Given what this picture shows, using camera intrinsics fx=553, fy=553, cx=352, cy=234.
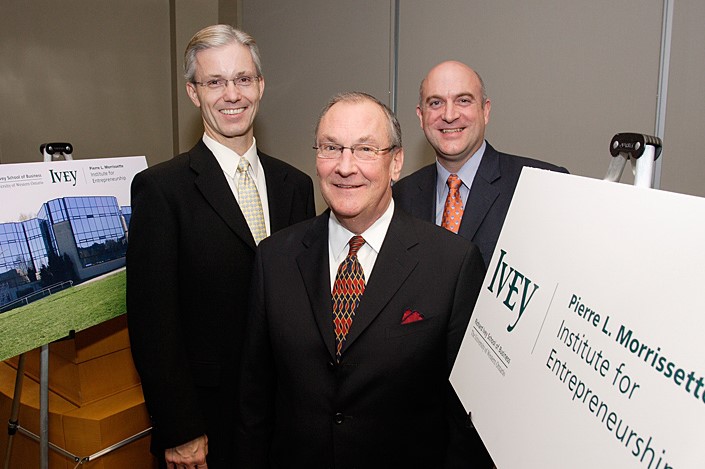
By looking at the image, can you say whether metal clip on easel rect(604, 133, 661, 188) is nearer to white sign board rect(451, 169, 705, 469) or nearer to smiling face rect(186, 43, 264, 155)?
white sign board rect(451, 169, 705, 469)

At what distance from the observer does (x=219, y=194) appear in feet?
5.92

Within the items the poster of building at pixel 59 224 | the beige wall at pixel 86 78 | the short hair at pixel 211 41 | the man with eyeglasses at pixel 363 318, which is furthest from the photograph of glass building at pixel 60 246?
the beige wall at pixel 86 78

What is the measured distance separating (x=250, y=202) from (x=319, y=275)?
1.83ft

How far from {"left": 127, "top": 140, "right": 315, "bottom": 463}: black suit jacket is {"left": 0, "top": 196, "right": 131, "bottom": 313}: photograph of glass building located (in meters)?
0.36

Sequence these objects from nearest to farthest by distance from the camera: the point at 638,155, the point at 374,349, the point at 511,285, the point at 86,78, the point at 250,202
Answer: the point at 638,155 → the point at 511,285 → the point at 374,349 → the point at 250,202 → the point at 86,78

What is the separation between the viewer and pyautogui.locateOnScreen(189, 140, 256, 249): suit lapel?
179cm

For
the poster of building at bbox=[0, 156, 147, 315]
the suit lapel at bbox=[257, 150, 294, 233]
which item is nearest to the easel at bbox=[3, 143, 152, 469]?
the poster of building at bbox=[0, 156, 147, 315]

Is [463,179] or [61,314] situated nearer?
[61,314]

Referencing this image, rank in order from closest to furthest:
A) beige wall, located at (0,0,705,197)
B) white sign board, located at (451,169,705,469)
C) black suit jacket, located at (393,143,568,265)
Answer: white sign board, located at (451,169,705,469)
black suit jacket, located at (393,143,568,265)
beige wall, located at (0,0,705,197)

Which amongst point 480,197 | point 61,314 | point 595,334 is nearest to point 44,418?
point 61,314

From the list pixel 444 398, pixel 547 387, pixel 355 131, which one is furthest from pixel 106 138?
pixel 547 387

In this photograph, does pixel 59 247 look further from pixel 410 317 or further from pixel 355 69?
Result: pixel 355 69

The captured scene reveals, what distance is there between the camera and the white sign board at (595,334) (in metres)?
0.60

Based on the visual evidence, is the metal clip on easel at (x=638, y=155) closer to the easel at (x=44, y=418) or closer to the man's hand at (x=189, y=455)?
the man's hand at (x=189, y=455)
